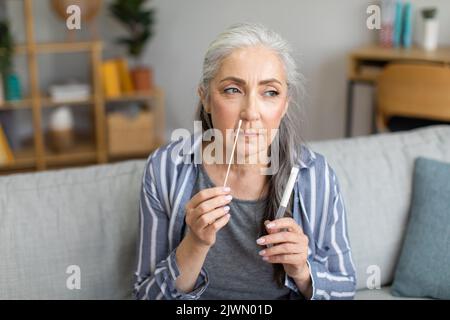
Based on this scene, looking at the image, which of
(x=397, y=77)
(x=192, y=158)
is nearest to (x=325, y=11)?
(x=397, y=77)

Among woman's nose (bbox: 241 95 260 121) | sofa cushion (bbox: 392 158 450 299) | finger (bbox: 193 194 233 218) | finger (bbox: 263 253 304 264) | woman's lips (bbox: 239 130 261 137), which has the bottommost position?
sofa cushion (bbox: 392 158 450 299)

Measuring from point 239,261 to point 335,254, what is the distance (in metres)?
0.17

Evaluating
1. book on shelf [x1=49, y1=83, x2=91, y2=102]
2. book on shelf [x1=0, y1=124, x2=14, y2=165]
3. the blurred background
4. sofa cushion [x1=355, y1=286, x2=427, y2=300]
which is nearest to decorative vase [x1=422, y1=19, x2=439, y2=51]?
the blurred background

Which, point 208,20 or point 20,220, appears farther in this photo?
point 208,20

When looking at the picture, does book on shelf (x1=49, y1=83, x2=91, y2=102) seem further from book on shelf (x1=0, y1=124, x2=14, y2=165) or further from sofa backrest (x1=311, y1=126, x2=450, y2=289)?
sofa backrest (x1=311, y1=126, x2=450, y2=289)

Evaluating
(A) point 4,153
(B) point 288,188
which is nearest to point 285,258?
(B) point 288,188

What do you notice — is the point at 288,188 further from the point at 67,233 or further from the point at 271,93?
the point at 67,233

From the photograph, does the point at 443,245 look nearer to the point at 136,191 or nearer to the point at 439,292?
the point at 439,292

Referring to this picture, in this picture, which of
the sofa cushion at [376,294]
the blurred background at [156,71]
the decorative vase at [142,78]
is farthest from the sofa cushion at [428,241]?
the decorative vase at [142,78]

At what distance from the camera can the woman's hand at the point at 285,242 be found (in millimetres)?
907

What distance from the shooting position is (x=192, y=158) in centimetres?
112

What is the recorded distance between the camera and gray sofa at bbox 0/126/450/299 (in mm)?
1242

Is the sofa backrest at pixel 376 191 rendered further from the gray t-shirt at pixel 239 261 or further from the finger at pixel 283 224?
the finger at pixel 283 224
